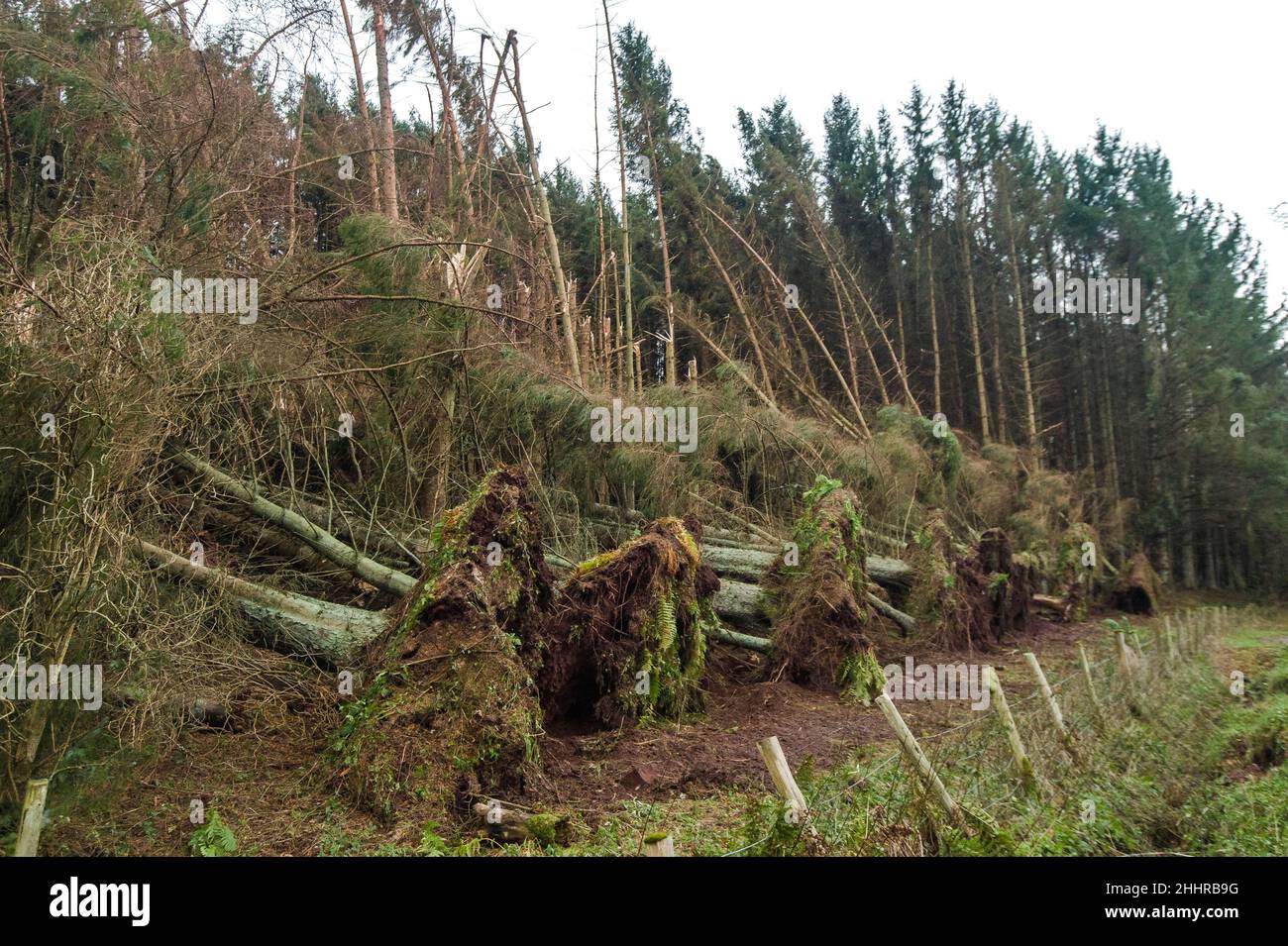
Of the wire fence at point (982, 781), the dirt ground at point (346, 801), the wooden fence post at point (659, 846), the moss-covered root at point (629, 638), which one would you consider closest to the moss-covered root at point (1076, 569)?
the wire fence at point (982, 781)

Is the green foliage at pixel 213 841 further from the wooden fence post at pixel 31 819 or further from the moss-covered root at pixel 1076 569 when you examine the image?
the moss-covered root at pixel 1076 569

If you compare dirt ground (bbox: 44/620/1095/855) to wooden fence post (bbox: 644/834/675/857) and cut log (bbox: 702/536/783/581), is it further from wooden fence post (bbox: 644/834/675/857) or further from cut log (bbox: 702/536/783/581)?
cut log (bbox: 702/536/783/581)

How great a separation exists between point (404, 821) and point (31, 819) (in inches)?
69.9

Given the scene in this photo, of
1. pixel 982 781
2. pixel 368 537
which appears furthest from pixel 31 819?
pixel 982 781

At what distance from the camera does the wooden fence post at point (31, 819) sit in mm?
3861

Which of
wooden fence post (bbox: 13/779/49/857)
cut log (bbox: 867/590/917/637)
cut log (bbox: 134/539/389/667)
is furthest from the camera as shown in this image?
cut log (bbox: 867/590/917/637)

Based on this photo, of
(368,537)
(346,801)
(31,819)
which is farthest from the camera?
(368,537)

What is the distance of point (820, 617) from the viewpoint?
1002cm

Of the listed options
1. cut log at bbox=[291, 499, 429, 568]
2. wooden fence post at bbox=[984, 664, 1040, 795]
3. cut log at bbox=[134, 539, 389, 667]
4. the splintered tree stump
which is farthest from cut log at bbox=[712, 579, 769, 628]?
the splintered tree stump

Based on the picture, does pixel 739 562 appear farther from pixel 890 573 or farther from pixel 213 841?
pixel 213 841

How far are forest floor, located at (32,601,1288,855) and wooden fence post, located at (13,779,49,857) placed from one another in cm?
49

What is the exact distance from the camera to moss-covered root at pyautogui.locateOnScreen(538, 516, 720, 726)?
756 cm
